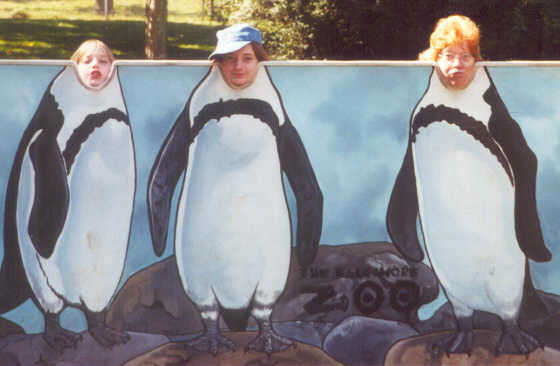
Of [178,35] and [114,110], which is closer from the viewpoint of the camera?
[114,110]

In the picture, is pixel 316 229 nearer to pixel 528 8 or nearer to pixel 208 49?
pixel 528 8

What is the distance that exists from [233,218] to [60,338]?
47.3 inches

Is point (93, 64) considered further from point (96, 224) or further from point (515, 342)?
point (515, 342)

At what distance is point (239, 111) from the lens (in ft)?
13.9

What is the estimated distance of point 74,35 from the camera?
13.7m

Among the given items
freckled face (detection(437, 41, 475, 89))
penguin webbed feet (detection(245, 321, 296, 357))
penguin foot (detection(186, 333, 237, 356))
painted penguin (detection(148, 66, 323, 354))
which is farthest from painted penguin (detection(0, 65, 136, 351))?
freckled face (detection(437, 41, 475, 89))

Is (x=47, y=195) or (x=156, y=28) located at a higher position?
(x=156, y=28)

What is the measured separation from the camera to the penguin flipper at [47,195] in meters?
4.18

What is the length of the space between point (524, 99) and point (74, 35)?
1100 centimetres

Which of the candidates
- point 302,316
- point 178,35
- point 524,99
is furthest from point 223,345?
point 178,35

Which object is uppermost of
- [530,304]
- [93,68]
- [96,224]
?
[93,68]

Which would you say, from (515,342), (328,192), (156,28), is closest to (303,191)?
(328,192)

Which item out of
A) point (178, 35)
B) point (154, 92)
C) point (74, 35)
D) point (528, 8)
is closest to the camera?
point (154, 92)

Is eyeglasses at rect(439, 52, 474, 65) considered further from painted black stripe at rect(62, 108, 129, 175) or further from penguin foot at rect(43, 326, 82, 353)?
penguin foot at rect(43, 326, 82, 353)
